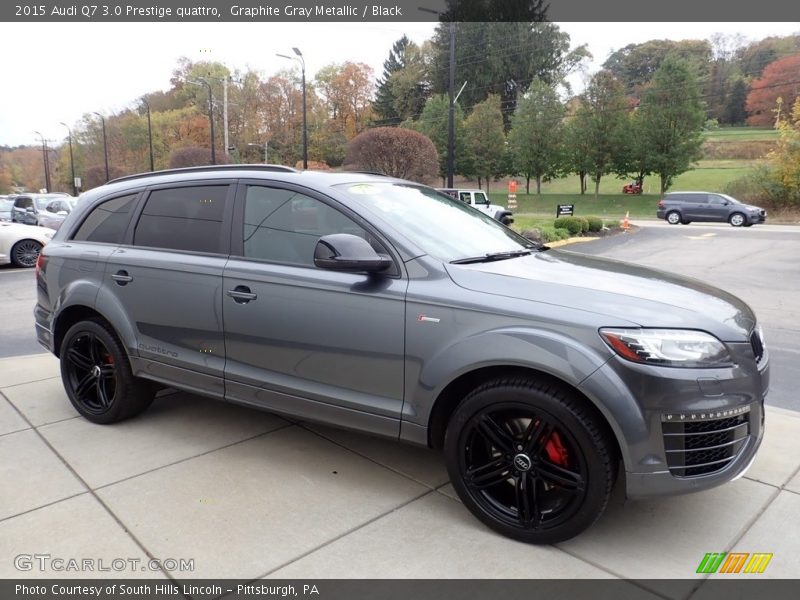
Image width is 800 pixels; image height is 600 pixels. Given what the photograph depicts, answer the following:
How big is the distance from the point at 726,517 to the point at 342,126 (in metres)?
72.6

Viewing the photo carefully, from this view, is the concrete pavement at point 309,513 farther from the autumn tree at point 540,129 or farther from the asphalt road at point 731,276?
the autumn tree at point 540,129

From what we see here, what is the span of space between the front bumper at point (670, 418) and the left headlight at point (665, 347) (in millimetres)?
33

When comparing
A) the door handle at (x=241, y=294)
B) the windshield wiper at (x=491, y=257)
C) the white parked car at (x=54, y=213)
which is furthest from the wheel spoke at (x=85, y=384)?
the white parked car at (x=54, y=213)

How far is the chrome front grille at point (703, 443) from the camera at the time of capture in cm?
242

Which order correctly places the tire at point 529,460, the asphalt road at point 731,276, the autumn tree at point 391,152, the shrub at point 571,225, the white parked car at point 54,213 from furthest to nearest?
the autumn tree at point 391,152, the white parked car at point 54,213, the shrub at point 571,225, the asphalt road at point 731,276, the tire at point 529,460

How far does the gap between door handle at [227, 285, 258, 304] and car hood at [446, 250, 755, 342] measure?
115cm

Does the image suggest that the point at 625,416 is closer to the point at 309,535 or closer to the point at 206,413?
the point at 309,535

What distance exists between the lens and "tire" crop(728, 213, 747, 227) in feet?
90.2

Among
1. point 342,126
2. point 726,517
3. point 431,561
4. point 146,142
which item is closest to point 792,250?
point 726,517

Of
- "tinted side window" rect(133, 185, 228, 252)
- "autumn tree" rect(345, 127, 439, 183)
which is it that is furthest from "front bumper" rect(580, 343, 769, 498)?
"autumn tree" rect(345, 127, 439, 183)

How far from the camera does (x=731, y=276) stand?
1100cm

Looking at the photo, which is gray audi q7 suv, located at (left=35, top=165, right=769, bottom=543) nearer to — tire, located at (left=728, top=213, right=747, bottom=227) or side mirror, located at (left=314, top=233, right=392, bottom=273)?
side mirror, located at (left=314, top=233, right=392, bottom=273)

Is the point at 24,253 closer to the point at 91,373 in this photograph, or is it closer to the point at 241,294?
the point at 91,373

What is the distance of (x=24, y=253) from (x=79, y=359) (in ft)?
35.3
